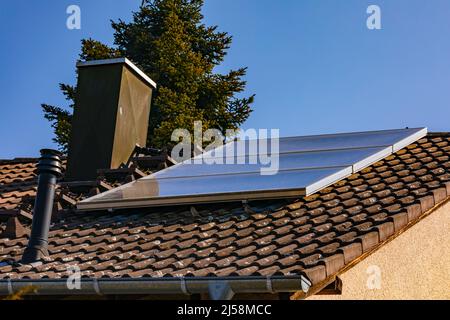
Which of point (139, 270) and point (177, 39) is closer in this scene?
point (139, 270)

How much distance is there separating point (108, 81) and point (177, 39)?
1531 cm

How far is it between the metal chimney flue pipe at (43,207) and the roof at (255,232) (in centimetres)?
18

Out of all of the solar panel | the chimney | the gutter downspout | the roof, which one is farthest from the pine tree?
the gutter downspout

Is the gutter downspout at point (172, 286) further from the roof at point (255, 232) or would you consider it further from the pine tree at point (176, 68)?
the pine tree at point (176, 68)

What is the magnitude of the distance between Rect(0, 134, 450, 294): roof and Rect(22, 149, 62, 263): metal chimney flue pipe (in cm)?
18

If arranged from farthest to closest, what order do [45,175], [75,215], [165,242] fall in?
[75,215] < [45,175] < [165,242]

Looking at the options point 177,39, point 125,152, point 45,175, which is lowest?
point 45,175

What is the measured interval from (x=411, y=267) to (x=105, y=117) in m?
5.51

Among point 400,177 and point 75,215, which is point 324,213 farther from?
point 75,215

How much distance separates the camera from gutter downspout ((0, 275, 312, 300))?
6.84 m

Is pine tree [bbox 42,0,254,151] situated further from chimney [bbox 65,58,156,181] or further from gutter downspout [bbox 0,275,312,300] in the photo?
gutter downspout [bbox 0,275,312,300]

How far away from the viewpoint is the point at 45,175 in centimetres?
946

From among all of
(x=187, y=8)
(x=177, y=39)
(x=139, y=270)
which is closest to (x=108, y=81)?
(x=139, y=270)

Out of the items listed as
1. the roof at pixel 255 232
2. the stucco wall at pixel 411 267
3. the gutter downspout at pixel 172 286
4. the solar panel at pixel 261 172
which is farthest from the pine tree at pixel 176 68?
the gutter downspout at pixel 172 286
